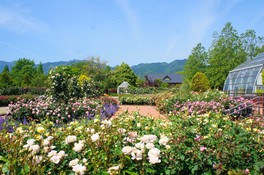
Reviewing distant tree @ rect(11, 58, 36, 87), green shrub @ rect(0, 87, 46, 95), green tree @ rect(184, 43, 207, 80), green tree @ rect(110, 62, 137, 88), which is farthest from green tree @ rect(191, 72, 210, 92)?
distant tree @ rect(11, 58, 36, 87)

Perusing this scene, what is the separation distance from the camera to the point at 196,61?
37.5m

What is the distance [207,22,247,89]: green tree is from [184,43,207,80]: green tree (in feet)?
10.3

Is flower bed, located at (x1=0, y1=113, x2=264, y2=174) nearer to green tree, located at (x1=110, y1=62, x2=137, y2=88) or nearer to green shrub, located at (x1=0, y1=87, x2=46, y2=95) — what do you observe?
green shrub, located at (x1=0, y1=87, x2=46, y2=95)

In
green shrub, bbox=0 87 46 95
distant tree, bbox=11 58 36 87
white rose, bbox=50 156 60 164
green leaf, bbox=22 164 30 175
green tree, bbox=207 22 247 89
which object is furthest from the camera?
distant tree, bbox=11 58 36 87

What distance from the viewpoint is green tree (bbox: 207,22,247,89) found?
1280 inches

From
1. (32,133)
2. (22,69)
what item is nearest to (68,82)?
(32,133)

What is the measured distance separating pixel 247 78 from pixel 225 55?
53.0ft

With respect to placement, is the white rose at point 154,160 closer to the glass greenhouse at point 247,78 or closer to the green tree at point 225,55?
the glass greenhouse at point 247,78

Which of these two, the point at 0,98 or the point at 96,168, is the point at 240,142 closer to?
the point at 96,168

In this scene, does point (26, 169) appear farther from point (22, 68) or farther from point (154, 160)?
point (22, 68)

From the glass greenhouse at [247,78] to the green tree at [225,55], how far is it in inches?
469

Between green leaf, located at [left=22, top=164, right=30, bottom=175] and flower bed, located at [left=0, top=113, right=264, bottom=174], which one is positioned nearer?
green leaf, located at [left=22, top=164, right=30, bottom=175]

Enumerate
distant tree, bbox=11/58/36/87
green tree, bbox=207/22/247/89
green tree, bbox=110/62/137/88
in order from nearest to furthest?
1. green tree, bbox=207/22/247/89
2. green tree, bbox=110/62/137/88
3. distant tree, bbox=11/58/36/87

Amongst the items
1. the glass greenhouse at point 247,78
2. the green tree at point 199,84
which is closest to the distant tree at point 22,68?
the green tree at point 199,84
